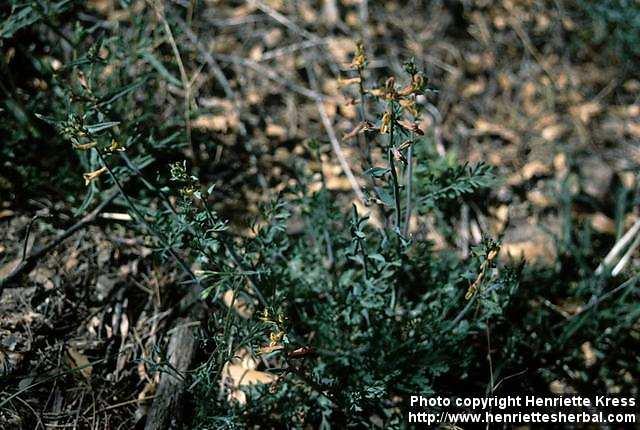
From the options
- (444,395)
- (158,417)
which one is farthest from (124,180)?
(444,395)

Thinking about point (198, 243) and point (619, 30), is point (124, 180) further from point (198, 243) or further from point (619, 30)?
point (619, 30)

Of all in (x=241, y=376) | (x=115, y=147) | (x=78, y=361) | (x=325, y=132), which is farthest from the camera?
(x=325, y=132)

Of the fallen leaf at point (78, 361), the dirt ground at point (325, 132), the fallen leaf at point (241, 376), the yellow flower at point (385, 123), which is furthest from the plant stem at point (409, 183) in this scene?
the fallen leaf at point (78, 361)

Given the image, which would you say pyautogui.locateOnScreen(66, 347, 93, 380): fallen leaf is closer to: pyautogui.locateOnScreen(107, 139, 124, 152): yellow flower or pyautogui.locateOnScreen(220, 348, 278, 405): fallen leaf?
pyautogui.locateOnScreen(220, 348, 278, 405): fallen leaf


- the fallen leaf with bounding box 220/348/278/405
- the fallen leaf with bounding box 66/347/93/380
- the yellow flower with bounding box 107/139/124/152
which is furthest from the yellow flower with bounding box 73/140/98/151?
the fallen leaf with bounding box 220/348/278/405

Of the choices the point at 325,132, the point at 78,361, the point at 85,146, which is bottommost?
the point at 78,361

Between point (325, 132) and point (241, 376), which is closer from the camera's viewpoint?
point (241, 376)

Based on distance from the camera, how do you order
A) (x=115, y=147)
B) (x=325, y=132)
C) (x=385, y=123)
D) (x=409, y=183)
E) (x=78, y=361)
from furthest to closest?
1. (x=325, y=132)
2. (x=78, y=361)
3. (x=409, y=183)
4. (x=115, y=147)
5. (x=385, y=123)

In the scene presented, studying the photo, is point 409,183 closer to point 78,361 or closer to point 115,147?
point 115,147

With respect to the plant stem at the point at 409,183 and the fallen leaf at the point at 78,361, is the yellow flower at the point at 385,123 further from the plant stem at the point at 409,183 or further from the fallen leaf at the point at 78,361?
the fallen leaf at the point at 78,361

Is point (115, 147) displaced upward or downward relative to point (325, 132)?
downward

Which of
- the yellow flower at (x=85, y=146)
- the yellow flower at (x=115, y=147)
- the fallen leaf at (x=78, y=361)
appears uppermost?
the yellow flower at (x=115, y=147)

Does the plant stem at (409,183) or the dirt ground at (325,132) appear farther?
the dirt ground at (325,132)

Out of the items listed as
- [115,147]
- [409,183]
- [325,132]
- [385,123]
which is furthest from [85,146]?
[325,132]
